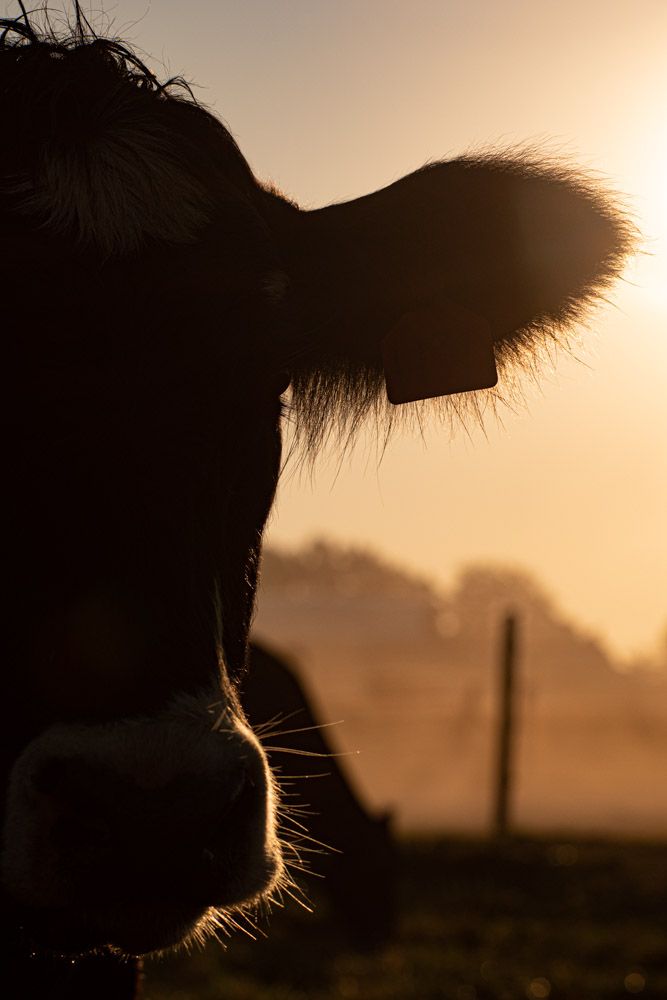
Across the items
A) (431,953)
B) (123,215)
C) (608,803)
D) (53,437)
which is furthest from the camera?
(608,803)

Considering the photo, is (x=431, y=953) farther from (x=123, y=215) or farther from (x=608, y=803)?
(x=608, y=803)

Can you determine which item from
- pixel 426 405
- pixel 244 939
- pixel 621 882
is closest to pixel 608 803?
pixel 621 882

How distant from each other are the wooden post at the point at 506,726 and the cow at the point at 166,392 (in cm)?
1064

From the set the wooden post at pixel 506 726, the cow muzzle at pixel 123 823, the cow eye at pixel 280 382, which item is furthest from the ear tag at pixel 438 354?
the wooden post at pixel 506 726

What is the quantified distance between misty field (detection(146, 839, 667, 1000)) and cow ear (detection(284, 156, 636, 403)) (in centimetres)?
421

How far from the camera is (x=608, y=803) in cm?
2797

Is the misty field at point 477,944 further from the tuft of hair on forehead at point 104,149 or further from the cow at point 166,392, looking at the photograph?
the tuft of hair on forehead at point 104,149

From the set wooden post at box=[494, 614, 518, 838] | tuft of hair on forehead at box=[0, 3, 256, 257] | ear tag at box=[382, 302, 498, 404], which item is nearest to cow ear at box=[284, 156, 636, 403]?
ear tag at box=[382, 302, 498, 404]

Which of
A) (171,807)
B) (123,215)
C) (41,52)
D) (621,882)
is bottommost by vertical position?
(621,882)

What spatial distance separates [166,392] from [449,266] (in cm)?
112

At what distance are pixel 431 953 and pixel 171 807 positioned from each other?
6164 millimetres

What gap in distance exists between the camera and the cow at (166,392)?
2.07 m

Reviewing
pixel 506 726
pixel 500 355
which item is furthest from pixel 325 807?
pixel 506 726

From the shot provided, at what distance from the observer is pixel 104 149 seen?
2.96m
